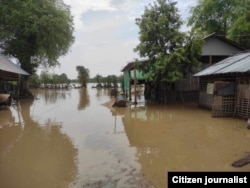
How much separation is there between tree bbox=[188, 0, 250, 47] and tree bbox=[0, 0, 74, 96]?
15.7 meters

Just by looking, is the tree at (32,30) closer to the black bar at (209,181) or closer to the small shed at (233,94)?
the small shed at (233,94)

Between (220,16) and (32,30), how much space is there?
22.3 metres

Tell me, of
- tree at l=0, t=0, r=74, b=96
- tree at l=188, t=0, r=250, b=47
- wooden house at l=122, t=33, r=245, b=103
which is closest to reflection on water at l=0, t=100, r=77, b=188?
wooden house at l=122, t=33, r=245, b=103

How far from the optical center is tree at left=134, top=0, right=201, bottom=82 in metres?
19.7

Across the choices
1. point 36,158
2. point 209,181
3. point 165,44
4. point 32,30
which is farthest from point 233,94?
point 32,30

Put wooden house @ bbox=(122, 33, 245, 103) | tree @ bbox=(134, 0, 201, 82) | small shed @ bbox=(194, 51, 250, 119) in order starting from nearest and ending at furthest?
small shed @ bbox=(194, 51, 250, 119), tree @ bbox=(134, 0, 201, 82), wooden house @ bbox=(122, 33, 245, 103)

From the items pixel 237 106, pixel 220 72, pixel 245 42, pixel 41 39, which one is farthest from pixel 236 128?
pixel 41 39

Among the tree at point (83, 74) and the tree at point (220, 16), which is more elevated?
the tree at point (220, 16)

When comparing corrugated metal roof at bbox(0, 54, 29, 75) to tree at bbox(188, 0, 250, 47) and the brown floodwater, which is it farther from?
tree at bbox(188, 0, 250, 47)

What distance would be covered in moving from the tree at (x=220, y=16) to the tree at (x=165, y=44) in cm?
1091

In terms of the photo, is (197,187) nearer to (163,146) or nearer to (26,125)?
(163,146)

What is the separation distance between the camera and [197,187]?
4.82 metres

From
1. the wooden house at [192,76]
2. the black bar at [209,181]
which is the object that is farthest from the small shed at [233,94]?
the black bar at [209,181]

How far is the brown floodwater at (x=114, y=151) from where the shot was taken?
242 inches
